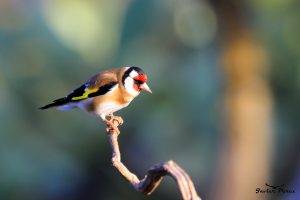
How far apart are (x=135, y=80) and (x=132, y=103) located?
1051 cm

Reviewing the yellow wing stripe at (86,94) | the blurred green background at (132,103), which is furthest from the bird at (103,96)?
the blurred green background at (132,103)

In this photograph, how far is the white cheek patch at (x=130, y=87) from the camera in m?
3.73

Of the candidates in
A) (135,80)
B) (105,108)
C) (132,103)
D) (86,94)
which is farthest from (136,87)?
(132,103)

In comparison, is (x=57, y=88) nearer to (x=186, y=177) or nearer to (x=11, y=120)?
(x=11, y=120)

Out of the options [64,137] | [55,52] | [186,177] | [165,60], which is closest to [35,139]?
[64,137]

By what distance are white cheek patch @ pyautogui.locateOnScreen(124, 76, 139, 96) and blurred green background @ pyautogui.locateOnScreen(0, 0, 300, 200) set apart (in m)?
8.33

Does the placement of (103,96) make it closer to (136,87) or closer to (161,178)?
(136,87)

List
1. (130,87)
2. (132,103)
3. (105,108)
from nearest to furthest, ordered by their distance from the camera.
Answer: (130,87)
(105,108)
(132,103)

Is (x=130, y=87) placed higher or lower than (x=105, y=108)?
higher

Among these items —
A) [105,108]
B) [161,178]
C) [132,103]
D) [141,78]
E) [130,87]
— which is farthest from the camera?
[132,103]

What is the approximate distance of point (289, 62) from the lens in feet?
44.0

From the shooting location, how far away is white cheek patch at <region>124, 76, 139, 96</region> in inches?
147

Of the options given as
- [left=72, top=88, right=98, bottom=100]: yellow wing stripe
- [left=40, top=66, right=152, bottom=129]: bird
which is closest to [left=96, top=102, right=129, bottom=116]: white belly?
[left=40, top=66, right=152, bottom=129]: bird

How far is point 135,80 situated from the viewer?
3664 mm
